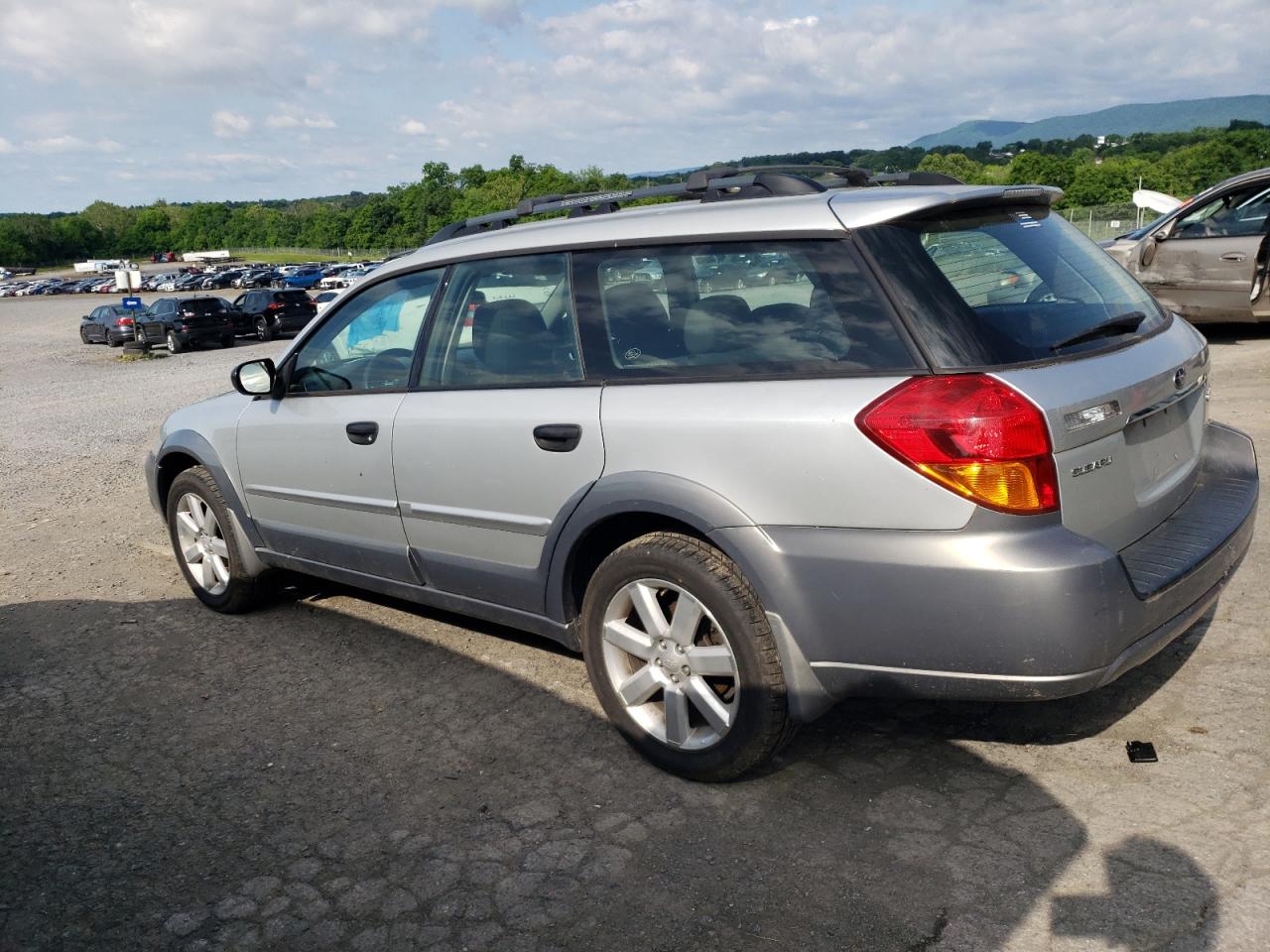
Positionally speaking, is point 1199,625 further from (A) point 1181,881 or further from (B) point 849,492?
(B) point 849,492

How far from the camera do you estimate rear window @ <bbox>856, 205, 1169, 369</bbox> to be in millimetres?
2941

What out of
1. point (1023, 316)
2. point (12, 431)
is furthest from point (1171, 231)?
point (12, 431)

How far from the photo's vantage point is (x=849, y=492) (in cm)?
292

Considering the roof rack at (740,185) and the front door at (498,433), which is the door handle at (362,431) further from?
the roof rack at (740,185)

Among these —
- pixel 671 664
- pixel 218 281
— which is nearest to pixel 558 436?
pixel 671 664

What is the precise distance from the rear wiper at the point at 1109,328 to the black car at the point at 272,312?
30175mm

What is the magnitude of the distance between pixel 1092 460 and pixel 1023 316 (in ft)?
1.51

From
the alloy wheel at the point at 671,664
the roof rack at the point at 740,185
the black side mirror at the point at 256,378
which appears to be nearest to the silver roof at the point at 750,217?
the roof rack at the point at 740,185

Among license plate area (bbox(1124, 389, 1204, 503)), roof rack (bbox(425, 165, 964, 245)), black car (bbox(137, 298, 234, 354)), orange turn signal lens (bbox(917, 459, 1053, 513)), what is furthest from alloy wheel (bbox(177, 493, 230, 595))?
black car (bbox(137, 298, 234, 354))

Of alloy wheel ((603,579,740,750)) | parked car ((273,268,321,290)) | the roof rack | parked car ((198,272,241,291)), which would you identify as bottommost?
alloy wheel ((603,579,740,750))

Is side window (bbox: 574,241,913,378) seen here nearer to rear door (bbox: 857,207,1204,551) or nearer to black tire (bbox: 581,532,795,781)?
rear door (bbox: 857,207,1204,551)

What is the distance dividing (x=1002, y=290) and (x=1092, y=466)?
59 centimetres

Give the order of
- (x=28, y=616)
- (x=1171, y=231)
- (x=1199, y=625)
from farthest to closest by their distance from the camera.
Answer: (x=1171, y=231) → (x=28, y=616) → (x=1199, y=625)

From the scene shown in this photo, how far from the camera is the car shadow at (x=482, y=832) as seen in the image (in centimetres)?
275
